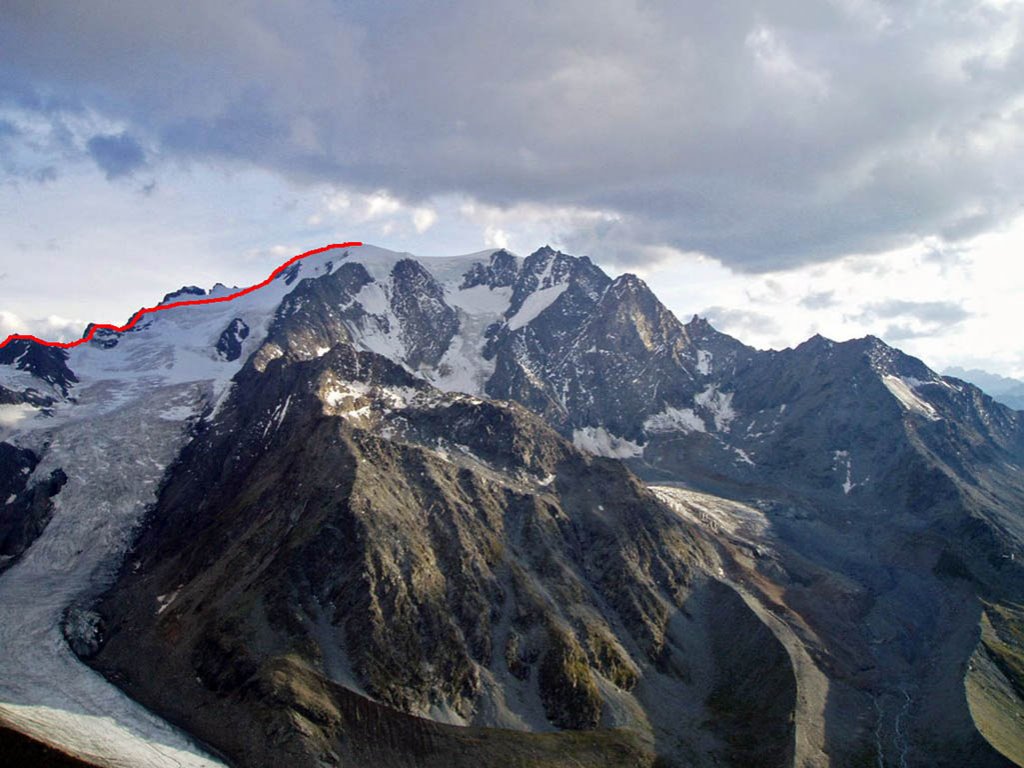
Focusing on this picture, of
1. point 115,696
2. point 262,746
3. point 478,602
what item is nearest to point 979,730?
point 478,602

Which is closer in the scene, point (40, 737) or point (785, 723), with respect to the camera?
point (40, 737)

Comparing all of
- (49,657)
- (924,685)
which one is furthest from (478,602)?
(924,685)

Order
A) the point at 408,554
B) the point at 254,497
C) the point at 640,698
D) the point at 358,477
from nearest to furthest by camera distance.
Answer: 1. the point at 640,698
2. the point at 408,554
3. the point at 358,477
4. the point at 254,497

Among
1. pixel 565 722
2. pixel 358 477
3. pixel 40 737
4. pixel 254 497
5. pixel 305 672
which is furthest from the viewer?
pixel 254 497

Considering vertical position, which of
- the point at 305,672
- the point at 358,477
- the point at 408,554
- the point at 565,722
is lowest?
the point at 565,722

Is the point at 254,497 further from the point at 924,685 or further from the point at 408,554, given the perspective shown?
the point at 924,685

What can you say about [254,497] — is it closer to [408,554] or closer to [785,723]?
[408,554]

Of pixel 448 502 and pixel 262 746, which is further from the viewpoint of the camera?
pixel 448 502

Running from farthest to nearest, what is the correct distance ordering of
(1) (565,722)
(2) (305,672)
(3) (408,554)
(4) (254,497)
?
(4) (254,497) → (3) (408,554) → (1) (565,722) → (2) (305,672)

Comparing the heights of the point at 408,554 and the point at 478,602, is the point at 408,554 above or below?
above
